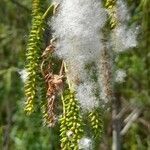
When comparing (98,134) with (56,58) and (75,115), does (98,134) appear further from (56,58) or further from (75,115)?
(56,58)

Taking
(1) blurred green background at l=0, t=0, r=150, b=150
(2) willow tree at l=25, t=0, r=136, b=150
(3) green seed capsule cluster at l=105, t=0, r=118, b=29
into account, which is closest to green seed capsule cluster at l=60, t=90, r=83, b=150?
(2) willow tree at l=25, t=0, r=136, b=150

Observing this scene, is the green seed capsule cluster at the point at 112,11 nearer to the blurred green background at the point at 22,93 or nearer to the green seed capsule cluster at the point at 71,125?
the green seed capsule cluster at the point at 71,125

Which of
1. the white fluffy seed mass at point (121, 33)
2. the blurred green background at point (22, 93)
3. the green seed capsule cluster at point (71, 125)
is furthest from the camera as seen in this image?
the blurred green background at point (22, 93)

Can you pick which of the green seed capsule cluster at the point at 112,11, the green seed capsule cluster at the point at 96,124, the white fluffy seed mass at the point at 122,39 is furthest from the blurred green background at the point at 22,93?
the green seed capsule cluster at the point at 96,124

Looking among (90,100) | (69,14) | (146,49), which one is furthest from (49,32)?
(146,49)

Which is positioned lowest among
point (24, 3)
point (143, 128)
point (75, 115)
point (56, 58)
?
point (143, 128)

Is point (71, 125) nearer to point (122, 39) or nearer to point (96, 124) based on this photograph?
point (96, 124)

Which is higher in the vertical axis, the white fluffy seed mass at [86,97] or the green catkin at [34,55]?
the green catkin at [34,55]

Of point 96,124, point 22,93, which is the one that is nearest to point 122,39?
point 96,124

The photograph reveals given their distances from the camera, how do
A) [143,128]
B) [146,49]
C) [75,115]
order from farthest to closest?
[143,128]
[146,49]
[75,115]
